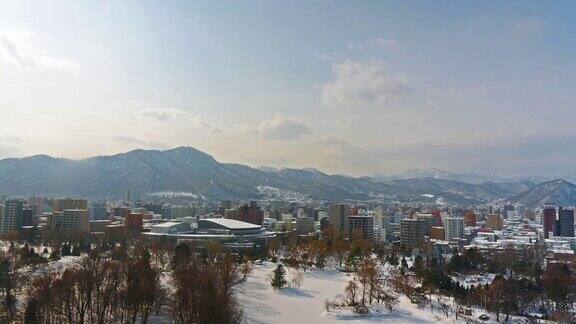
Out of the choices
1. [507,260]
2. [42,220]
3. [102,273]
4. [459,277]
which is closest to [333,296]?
[102,273]

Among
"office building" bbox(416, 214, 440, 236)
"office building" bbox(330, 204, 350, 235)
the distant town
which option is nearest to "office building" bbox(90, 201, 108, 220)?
the distant town

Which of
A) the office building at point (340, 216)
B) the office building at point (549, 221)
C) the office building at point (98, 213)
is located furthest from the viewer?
the office building at point (98, 213)

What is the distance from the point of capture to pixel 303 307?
27250 mm

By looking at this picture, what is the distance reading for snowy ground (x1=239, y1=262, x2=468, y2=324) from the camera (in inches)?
973

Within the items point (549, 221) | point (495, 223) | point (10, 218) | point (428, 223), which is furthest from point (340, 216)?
point (10, 218)

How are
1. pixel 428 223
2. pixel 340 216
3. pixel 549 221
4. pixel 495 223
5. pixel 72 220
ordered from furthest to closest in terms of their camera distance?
pixel 495 223
pixel 549 221
pixel 428 223
pixel 340 216
pixel 72 220

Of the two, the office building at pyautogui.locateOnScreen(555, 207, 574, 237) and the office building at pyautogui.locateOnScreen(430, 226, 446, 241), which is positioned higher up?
the office building at pyautogui.locateOnScreen(555, 207, 574, 237)

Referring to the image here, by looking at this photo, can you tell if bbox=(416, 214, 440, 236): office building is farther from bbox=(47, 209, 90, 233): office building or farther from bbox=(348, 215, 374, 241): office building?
bbox=(47, 209, 90, 233): office building

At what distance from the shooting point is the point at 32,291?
68.7 ft

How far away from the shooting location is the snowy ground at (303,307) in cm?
2472

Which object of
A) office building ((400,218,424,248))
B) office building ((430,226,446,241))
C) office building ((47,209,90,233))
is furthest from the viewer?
office building ((430,226,446,241))

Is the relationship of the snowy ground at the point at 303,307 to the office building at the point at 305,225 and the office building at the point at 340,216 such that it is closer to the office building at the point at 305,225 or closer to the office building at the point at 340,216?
the office building at the point at 340,216

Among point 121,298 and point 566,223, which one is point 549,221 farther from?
point 121,298

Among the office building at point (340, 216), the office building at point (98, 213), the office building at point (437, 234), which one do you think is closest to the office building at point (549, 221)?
the office building at point (437, 234)
